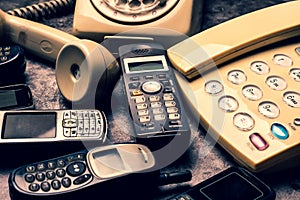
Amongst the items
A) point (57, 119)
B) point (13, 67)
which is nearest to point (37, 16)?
point (13, 67)

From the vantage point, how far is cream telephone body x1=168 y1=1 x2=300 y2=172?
2.21 feet

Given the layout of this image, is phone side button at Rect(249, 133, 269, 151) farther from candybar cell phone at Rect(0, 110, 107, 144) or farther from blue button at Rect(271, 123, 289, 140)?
candybar cell phone at Rect(0, 110, 107, 144)

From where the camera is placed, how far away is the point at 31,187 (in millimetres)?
606

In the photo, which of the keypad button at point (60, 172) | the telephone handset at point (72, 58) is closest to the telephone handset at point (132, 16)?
the telephone handset at point (72, 58)

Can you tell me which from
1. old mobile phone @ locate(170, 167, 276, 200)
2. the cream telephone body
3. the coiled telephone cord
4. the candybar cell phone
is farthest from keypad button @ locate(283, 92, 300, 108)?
the coiled telephone cord

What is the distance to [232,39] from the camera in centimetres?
76

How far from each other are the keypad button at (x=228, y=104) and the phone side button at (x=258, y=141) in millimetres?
45

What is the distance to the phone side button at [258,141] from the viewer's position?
67cm

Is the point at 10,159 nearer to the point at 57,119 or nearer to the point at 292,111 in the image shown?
the point at 57,119

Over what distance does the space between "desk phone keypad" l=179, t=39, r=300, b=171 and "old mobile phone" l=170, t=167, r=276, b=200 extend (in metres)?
0.02

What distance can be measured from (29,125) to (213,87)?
222 millimetres

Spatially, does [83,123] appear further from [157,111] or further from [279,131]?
[279,131]

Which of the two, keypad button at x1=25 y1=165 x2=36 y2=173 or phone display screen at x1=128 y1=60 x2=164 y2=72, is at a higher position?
phone display screen at x1=128 y1=60 x2=164 y2=72

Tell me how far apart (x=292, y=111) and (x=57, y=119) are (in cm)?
27
